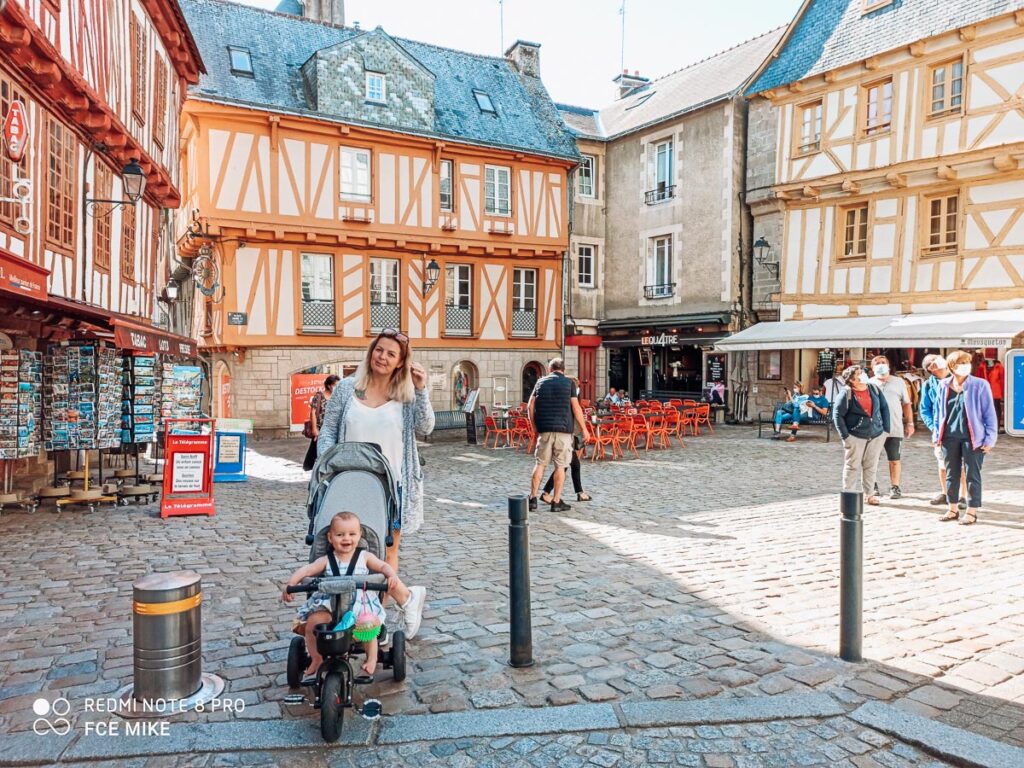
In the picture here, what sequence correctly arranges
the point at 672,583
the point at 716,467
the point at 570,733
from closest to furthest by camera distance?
the point at 570,733 → the point at 672,583 → the point at 716,467

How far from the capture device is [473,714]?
10.4 ft

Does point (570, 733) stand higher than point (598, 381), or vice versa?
point (598, 381)

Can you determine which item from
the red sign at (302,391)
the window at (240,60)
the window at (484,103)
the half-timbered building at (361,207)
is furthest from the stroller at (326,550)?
the window at (484,103)

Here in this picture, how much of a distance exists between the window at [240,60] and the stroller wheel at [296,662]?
17.3m

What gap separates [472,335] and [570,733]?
16.7 m

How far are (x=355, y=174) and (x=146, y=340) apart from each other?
421 inches

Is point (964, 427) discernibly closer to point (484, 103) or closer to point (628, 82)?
point (484, 103)

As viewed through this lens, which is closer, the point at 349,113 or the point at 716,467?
the point at 716,467

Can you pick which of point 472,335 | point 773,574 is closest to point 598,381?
point 472,335

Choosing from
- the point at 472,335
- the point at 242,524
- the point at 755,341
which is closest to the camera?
the point at 242,524

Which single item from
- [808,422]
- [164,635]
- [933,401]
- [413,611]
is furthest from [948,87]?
[164,635]

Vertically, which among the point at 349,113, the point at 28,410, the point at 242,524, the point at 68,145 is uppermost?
the point at 349,113

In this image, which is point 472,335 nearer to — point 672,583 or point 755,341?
point 755,341

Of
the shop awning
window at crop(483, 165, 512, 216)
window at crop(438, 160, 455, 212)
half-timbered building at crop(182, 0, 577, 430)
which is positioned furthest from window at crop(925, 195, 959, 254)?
the shop awning
